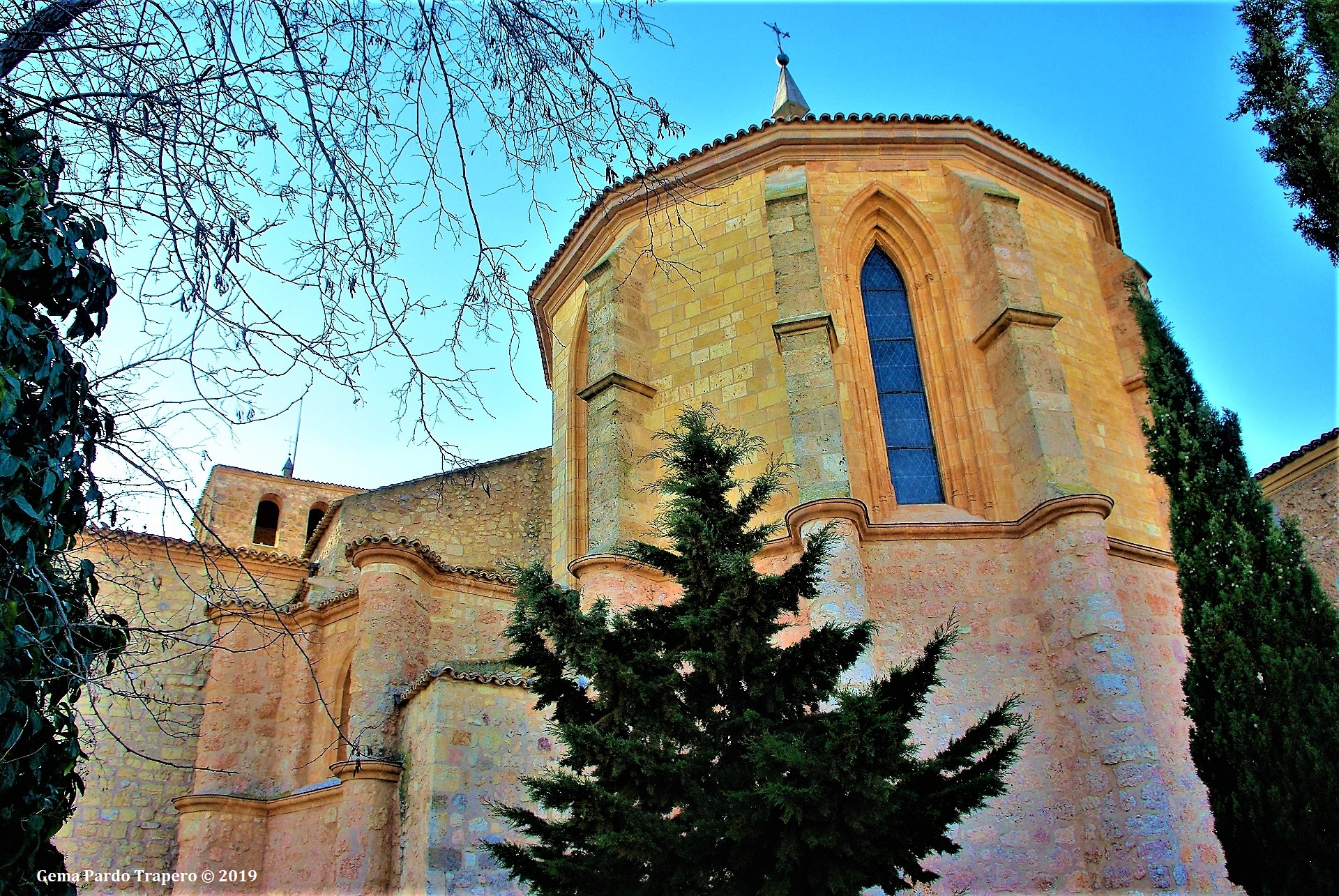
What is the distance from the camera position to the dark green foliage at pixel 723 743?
4.71 meters

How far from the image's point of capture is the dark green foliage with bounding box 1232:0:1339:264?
658 centimetres

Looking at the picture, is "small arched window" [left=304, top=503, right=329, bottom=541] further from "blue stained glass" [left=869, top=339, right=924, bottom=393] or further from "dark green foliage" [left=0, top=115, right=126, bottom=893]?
"dark green foliage" [left=0, top=115, right=126, bottom=893]

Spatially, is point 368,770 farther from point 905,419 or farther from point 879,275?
point 879,275

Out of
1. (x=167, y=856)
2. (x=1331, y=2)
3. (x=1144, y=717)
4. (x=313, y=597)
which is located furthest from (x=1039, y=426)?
(x=167, y=856)

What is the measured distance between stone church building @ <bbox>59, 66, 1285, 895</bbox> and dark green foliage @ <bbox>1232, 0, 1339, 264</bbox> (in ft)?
9.13

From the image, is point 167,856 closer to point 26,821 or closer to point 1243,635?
point 26,821

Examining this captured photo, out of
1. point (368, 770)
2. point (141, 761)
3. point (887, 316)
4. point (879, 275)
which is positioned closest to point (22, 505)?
point (368, 770)

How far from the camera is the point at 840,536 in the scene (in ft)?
25.9

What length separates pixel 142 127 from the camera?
3936 mm

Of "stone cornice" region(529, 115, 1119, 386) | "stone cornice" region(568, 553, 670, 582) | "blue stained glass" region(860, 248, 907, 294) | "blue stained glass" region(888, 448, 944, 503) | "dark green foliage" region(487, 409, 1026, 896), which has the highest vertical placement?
"stone cornice" region(529, 115, 1119, 386)

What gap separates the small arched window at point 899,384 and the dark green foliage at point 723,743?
145 inches

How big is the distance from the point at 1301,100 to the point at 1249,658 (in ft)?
12.4

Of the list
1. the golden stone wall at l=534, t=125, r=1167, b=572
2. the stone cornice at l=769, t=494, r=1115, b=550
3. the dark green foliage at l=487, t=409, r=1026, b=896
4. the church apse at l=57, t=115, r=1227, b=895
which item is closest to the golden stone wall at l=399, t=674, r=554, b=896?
the church apse at l=57, t=115, r=1227, b=895

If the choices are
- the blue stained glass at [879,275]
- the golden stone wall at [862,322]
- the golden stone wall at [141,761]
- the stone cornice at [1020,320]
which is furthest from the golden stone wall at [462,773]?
the stone cornice at [1020,320]
